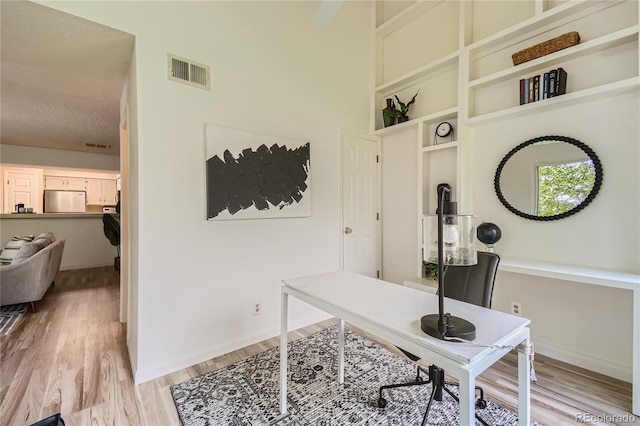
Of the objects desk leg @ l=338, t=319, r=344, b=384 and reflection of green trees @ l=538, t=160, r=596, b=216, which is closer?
desk leg @ l=338, t=319, r=344, b=384

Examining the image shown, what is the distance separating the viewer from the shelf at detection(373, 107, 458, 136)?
9.36 ft

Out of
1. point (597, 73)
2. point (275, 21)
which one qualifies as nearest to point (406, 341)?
point (597, 73)

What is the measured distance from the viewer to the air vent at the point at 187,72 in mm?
2160

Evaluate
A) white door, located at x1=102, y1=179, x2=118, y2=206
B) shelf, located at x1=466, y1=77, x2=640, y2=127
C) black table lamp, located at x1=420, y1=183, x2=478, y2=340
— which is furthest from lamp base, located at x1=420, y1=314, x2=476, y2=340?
white door, located at x1=102, y1=179, x2=118, y2=206

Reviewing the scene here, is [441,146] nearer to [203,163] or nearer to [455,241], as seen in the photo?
[455,241]

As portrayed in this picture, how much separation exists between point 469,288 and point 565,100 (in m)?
1.70

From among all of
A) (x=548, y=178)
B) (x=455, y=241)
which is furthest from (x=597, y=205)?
(x=455, y=241)

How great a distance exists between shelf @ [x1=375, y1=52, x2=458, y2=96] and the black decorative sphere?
5.53 ft

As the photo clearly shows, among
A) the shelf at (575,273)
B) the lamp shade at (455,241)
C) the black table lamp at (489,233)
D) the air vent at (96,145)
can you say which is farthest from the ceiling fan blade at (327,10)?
the air vent at (96,145)

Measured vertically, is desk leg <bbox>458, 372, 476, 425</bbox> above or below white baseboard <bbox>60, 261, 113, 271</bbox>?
above

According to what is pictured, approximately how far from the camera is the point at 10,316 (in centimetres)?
321

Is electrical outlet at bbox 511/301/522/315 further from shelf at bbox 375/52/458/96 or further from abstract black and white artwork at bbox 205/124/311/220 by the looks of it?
shelf at bbox 375/52/458/96

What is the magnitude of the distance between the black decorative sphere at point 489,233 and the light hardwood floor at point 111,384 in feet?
3.14

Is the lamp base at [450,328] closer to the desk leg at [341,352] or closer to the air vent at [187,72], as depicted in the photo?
the desk leg at [341,352]
